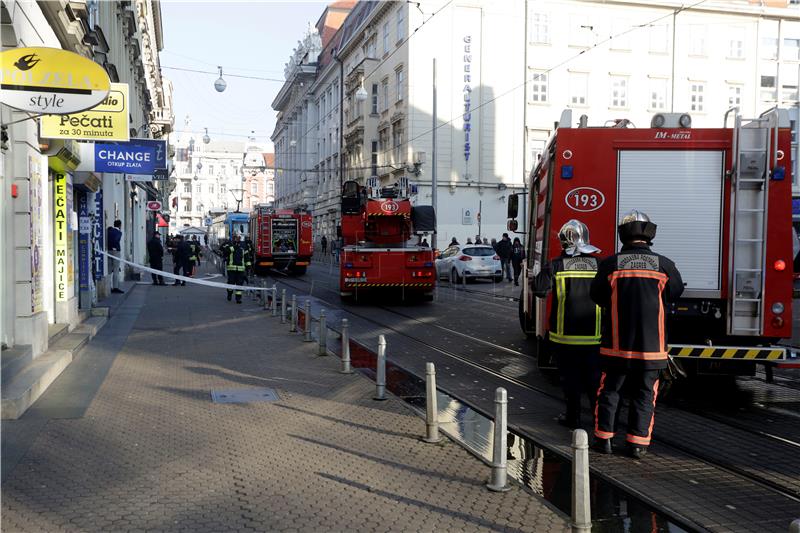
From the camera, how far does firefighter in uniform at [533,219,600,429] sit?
7.14 m

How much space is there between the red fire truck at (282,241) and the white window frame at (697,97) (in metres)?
24.1

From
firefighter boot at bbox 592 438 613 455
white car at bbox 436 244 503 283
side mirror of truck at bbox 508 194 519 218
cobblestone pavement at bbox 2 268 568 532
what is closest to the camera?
cobblestone pavement at bbox 2 268 568 532

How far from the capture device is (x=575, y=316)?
712 cm

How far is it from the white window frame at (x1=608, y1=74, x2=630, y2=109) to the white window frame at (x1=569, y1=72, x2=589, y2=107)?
1.50 metres

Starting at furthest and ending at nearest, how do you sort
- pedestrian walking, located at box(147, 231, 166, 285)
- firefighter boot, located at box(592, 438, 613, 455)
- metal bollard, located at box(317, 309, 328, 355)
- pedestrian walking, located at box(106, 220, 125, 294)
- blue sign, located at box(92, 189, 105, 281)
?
pedestrian walking, located at box(147, 231, 166, 285) < pedestrian walking, located at box(106, 220, 125, 294) < blue sign, located at box(92, 189, 105, 281) < metal bollard, located at box(317, 309, 328, 355) < firefighter boot, located at box(592, 438, 613, 455)

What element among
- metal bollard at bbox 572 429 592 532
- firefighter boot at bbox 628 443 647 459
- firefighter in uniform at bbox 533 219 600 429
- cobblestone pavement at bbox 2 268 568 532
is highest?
firefighter in uniform at bbox 533 219 600 429

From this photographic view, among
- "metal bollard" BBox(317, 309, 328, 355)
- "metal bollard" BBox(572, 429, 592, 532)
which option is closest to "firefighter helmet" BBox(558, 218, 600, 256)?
"metal bollard" BBox(572, 429, 592, 532)

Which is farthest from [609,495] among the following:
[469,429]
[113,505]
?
[113,505]

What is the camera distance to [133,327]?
15.4 m

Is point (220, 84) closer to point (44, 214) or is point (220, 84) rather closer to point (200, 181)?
point (44, 214)

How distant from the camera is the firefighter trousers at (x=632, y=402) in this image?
6.34 metres

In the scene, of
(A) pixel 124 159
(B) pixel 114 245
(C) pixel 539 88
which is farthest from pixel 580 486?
(C) pixel 539 88

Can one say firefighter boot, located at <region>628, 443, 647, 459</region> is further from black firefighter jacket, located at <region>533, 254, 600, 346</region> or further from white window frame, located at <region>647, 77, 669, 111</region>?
white window frame, located at <region>647, 77, 669, 111</region>

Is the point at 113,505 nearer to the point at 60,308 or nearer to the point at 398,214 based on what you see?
the point at 60,308
